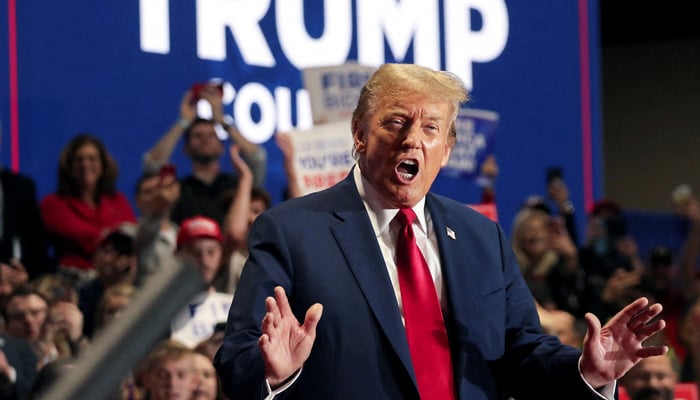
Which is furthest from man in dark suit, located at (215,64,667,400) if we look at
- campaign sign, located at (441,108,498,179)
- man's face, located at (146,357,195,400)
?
campaign sign, located at (441,108,498,179)

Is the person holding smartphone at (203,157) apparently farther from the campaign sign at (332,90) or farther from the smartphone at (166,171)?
the campaign sign at (332,90)

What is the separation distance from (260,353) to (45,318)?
3070mm

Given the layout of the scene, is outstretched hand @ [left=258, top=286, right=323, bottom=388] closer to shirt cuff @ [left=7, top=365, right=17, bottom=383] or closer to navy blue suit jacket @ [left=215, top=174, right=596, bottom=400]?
navy blue suit jacket @ [left=215, top=174, right=596, bottom=400]

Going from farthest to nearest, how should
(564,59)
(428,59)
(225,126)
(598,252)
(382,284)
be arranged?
(564,59) < (428,59) < (598,252) < (225,126) < (382,284)

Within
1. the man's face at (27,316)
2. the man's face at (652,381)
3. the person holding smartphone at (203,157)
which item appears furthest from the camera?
the person holding smartphone at (203,157)

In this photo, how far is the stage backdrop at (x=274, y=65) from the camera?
265 inches

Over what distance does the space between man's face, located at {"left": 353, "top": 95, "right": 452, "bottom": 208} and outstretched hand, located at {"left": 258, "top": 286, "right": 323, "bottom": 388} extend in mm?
341

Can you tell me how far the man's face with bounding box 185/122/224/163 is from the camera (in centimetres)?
640

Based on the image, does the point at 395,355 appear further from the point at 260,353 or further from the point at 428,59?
the point at 428,59

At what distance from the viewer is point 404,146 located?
226 cm

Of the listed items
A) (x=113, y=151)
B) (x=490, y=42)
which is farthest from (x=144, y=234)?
(x=490, y=42)

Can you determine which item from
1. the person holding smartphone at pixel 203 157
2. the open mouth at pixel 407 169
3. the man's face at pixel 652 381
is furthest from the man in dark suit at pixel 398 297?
the person holding smartphone at pixel 203 157

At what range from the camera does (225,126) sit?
6.66 metres

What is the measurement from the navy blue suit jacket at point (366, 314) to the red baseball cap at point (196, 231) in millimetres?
3220
